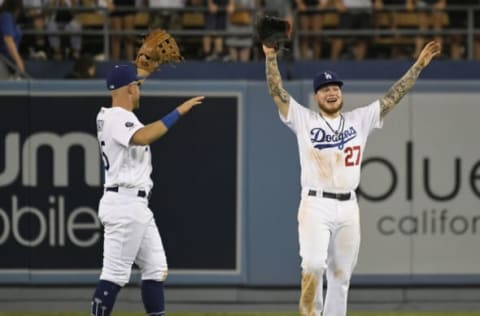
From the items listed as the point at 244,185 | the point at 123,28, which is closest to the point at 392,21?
the point at 123,28

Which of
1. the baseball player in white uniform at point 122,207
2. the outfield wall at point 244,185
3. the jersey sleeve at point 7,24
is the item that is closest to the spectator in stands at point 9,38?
the jersey sleeve at point 7,24

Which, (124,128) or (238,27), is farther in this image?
(238,27)

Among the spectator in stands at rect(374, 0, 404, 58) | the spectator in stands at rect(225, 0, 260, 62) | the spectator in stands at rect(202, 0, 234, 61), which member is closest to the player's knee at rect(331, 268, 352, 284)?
the spectator in stands at rect(202, 0, 234, 61)

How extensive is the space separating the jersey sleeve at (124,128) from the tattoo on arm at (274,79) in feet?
3.59

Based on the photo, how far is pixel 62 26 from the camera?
15.0 metres

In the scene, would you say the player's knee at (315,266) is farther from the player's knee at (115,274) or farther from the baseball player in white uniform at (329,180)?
the player's knee at (115,274)

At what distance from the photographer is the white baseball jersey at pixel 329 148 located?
9.67 metres

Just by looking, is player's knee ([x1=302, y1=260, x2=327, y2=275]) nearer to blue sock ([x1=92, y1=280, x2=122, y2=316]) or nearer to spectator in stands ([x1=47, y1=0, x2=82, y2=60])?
blue sock ([x1=92, y1=280, x2=122, y2=316])

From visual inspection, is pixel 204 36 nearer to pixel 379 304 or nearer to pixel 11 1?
pixel 11 1

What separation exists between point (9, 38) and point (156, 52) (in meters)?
4.31

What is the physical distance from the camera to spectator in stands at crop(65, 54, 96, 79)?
1372cm

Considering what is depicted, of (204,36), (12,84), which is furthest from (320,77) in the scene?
(204,36)

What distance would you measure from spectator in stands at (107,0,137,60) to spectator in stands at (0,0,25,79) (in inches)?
50.8

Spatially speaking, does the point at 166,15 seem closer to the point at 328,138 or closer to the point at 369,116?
the point at 369,116
